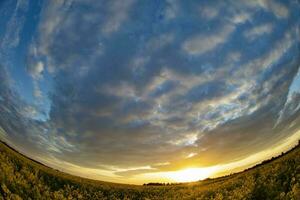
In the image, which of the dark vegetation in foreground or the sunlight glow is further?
the dark vegetation in foreground

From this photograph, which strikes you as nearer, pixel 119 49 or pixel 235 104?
pixel 119 49

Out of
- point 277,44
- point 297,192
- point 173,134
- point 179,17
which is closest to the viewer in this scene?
Answer: point 179,17

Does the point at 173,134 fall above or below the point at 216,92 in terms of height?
below

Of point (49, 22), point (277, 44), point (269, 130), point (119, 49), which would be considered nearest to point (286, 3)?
point (277, 44)

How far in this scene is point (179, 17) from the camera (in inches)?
289

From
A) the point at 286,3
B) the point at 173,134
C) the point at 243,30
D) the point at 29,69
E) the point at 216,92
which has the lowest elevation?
the point at 173,134

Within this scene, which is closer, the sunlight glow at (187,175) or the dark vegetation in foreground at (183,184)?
the sunlight glow at (187,175)

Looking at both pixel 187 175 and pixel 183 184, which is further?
pixel 183 184

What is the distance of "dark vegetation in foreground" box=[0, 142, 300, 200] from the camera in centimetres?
1141

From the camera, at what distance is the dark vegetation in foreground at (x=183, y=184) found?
37.4ft

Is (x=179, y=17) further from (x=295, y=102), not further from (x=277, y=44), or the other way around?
(x=295, y=102)

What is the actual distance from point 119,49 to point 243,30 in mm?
3073

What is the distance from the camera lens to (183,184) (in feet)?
35.5

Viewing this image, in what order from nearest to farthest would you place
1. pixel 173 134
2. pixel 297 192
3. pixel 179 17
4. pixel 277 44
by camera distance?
pixel 179 17 < pixel 277 44 < pixel 173 134 < pixel 297 192
